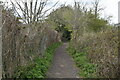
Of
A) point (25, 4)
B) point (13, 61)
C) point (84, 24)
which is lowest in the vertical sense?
point (13, 61)

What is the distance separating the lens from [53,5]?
1998 centimetres

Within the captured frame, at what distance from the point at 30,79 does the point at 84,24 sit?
56.4 ft

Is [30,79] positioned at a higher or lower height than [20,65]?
lower

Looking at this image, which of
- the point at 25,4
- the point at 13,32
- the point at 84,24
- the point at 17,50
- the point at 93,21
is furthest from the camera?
the point at 93,21

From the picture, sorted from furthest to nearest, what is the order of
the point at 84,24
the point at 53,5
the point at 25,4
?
the point at 84,24 → the point at 53,5 → the point at 25,4

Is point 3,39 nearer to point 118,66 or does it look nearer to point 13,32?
point 13,32

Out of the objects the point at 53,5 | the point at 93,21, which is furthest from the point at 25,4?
the point at 93,21

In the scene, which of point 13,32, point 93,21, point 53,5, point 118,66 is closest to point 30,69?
point 13,32

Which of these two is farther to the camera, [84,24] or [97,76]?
[84,24]

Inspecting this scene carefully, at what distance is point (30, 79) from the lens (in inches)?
238

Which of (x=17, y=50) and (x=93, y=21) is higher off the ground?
(x=93, y=21)

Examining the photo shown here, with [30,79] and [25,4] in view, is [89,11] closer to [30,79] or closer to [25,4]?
[25,4]

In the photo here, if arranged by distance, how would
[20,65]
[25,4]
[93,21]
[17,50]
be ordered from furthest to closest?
[93,21]
[25,4]
[20,65]
[17,50]

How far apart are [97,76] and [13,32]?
10.7 ft
